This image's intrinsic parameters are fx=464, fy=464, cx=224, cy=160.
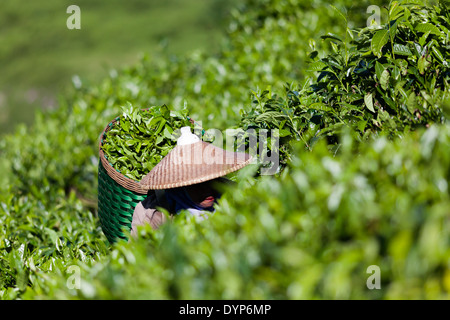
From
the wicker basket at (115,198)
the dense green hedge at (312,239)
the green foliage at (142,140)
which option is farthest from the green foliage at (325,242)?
the green foliage at (142,140)

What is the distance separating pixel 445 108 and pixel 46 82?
6.90 meters

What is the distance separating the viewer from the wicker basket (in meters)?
2.62

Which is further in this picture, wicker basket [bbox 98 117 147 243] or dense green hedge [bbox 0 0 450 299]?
wicker basket [bbox 98 117 147 243]

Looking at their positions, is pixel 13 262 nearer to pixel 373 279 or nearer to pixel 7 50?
pixel 373 279

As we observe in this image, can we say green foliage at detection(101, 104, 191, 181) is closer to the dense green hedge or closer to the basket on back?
the basket on back

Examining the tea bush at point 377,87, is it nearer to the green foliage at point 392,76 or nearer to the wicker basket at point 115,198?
the green foliage at point 392,76

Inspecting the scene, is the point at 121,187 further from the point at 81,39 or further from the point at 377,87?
the point at 81,39

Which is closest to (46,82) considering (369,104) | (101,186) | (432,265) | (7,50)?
(7,50)

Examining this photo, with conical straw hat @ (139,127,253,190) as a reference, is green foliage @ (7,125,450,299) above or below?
below

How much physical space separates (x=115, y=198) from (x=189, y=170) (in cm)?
65

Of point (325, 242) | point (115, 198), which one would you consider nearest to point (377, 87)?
point (325, 242)

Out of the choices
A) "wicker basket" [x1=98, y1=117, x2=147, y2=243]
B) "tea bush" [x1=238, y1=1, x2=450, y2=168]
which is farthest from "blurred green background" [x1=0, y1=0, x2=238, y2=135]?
"tea bush" [x1=238, y1=1, x2=450, y2=168]

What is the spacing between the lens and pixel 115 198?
8.96 ft

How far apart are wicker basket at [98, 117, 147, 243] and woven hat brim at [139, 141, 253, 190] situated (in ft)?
0.79
